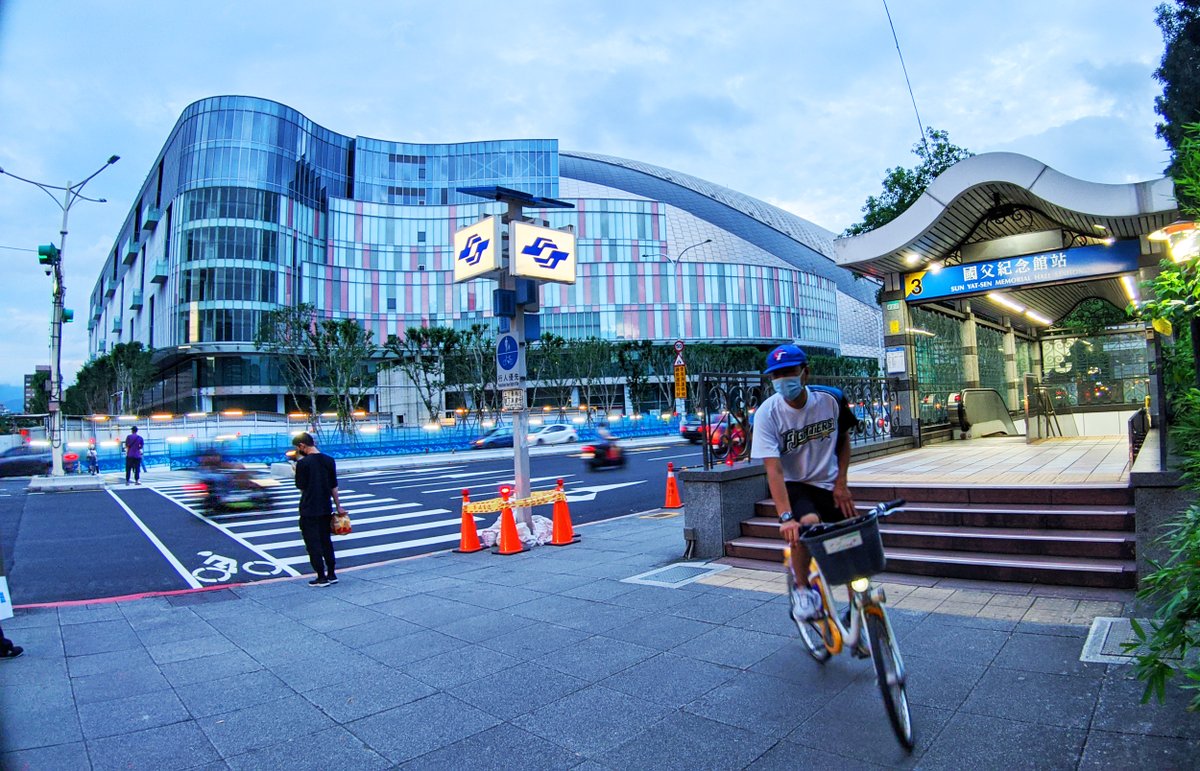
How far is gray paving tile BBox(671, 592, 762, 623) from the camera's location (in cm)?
561

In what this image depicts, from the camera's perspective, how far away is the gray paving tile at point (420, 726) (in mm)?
3559

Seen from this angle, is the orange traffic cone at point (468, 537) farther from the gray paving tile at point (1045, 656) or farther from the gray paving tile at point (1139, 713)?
the gray paving tile at point (1139, 713)

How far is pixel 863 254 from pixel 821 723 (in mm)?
11768

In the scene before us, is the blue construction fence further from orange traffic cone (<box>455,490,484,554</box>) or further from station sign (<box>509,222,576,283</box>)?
station sign (<box>509,222,576,283</box>)

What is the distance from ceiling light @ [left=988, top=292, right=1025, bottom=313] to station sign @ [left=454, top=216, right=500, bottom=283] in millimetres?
11697

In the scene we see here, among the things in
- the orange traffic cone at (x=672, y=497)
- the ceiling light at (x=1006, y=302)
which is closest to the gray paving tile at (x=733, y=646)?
the orange traffic cone at (x=672, y=497)

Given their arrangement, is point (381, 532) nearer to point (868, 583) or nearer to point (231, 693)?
point (231, 693)

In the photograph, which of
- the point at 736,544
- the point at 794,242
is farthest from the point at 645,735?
the point at 794,242

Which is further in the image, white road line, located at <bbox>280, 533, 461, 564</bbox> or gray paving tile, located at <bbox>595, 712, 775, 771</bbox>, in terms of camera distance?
white road line, located at <bbox>280, 533, 461, 564</bbox>

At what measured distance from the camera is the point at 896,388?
1411 centimetres

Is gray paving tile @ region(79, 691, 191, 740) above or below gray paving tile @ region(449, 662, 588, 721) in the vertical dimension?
below

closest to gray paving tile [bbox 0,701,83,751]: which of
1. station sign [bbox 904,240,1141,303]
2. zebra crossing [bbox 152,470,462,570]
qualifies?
zebra crossing [bbox 152,470,462,570]

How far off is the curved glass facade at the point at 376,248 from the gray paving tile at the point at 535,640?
178ft

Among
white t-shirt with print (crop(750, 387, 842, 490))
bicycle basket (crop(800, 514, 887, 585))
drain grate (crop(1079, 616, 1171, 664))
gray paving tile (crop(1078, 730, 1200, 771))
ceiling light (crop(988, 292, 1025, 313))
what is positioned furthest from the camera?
ceiling light (crop(988, 292, 1025, 313))
